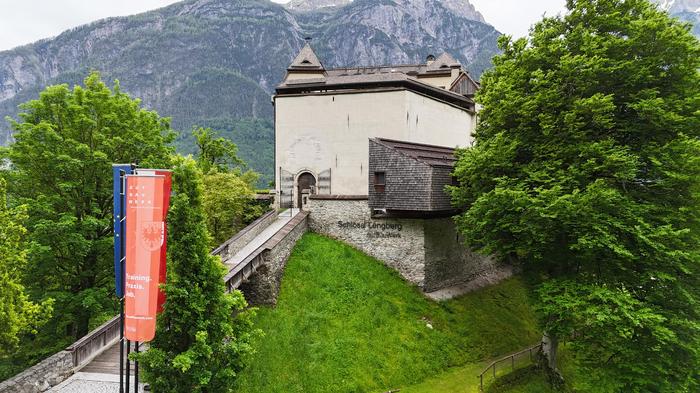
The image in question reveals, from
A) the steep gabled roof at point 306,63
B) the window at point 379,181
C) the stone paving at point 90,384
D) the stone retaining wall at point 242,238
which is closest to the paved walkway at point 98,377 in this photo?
the stone paving at point 90,384

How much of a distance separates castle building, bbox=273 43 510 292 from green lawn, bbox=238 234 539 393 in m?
1.18

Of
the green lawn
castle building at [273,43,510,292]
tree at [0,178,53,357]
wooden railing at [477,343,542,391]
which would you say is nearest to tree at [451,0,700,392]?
wooden railing at [477,343,542,391]

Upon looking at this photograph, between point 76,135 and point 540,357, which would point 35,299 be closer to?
point 76,135

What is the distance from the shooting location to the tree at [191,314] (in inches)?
322

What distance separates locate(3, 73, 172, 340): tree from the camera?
47.1ft

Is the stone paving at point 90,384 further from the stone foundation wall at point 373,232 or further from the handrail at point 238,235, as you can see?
the stone foundation wall at point 373,232

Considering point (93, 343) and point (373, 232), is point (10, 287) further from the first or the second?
point (373, 232)

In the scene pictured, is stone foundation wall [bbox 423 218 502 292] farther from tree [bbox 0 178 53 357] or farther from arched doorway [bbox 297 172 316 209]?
tree [bbox 0 178 53 357]

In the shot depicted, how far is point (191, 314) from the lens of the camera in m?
8.32

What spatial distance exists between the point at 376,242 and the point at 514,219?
7078mm

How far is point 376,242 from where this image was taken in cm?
1925

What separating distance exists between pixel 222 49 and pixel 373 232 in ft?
488

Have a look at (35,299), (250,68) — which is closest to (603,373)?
(35,299)

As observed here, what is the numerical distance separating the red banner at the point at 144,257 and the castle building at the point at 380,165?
11.3 metres
